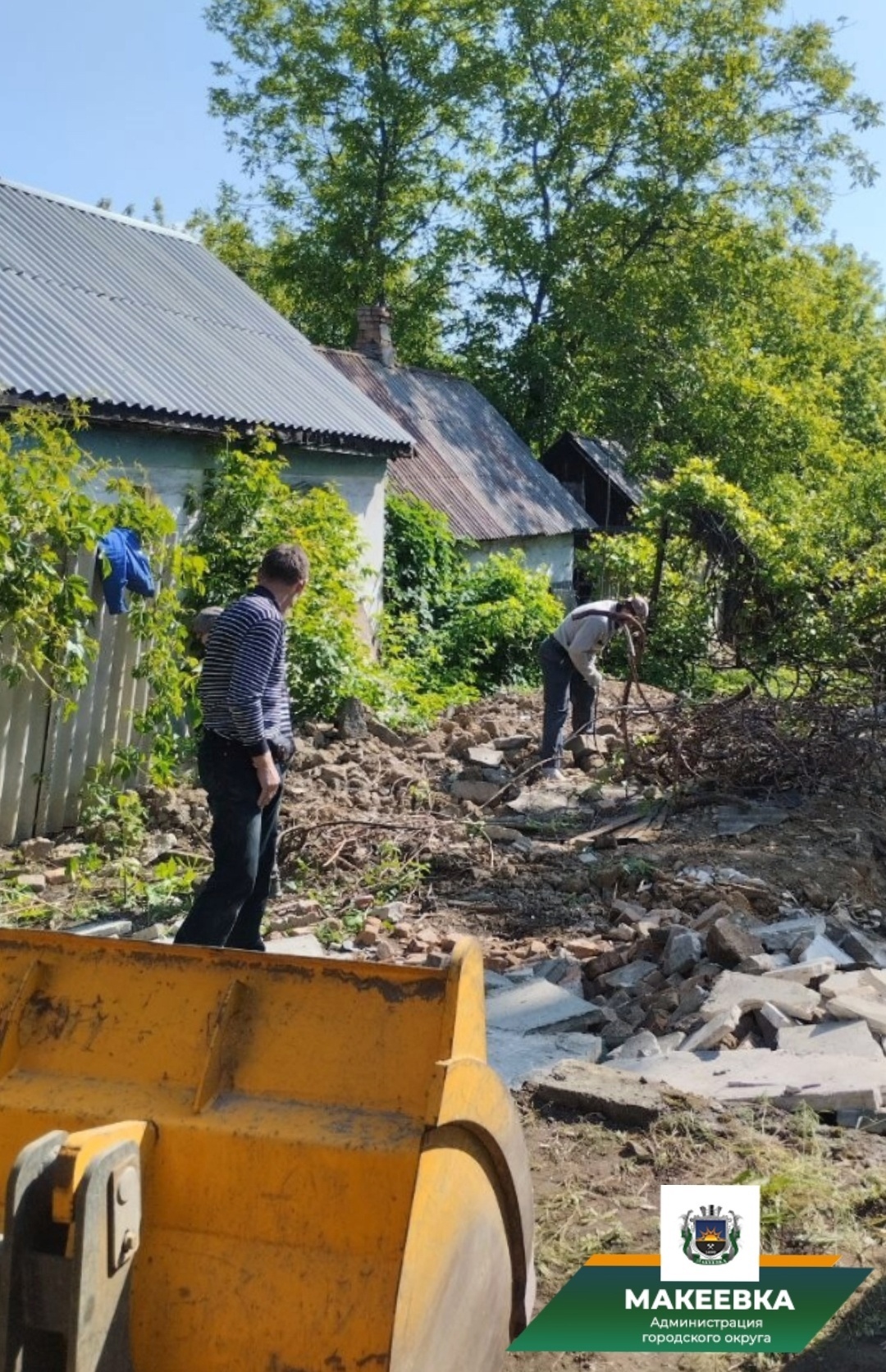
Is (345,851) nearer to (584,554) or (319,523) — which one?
(319,523)

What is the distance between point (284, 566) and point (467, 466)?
53.8 feet

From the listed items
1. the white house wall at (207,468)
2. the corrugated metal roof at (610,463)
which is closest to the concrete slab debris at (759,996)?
the white house wall at (207,468)

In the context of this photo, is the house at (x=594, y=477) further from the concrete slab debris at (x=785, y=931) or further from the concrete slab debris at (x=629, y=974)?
the concrete slab debris at (x=629, y=974)

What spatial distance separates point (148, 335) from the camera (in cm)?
1248

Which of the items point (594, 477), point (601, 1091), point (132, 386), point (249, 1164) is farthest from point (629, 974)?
point (594, 477)

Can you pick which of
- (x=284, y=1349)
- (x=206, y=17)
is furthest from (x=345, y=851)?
(x=206, y=17)

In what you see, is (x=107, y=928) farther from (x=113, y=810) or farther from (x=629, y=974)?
(x=629, y=974)

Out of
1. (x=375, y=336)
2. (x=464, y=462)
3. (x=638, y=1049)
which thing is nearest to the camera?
(x=638, y=1049)

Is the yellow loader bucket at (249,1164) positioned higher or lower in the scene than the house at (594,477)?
lower

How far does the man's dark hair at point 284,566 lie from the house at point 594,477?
73.1 ft

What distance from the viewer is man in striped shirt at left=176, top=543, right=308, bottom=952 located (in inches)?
234

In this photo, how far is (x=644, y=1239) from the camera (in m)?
4.25

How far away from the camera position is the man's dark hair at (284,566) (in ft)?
19.9

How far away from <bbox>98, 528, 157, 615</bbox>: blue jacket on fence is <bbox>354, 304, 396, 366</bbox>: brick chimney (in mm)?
15482
